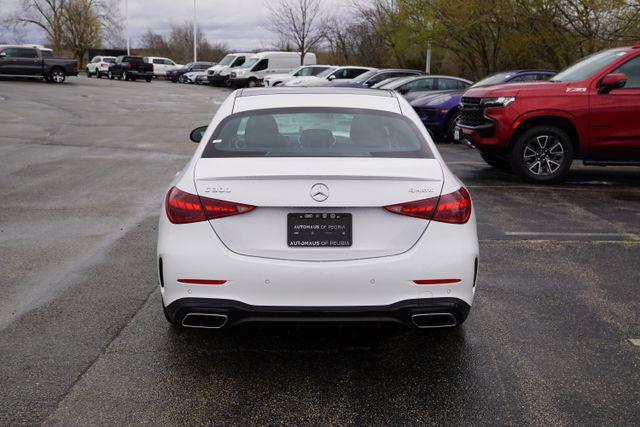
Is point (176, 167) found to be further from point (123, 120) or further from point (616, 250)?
point (123, 120)

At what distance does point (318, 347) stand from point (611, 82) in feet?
23.8

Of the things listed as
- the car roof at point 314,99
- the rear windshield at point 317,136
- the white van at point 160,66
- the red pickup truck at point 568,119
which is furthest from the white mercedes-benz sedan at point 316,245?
the white van at point 160,66

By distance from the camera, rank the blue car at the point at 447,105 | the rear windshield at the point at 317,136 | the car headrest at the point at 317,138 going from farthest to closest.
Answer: the blue car at the point at 447,105
the car headrest at the point at 317,138
the rear windshield at the point at 317,136

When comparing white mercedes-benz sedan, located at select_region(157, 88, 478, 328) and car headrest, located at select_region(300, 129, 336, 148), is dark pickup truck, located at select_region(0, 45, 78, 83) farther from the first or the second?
white mercedes-benz sedan, located at select_region(157, 88, 478, 328)

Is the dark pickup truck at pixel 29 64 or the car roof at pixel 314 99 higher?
the car roof at pixel 314 99

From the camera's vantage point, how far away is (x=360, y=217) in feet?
11.9

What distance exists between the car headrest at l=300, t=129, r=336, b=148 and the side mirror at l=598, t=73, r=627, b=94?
6.66m

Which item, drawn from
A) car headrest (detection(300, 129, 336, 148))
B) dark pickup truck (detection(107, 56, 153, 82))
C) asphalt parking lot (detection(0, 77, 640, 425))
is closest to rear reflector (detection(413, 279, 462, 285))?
asphalt parking lot (detection(0, 77, 640, 425))

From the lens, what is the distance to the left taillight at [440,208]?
3660mm

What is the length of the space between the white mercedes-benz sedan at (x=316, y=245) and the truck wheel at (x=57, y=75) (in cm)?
3819

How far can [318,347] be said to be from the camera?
430 centimetres

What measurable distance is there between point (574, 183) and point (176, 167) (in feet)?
21.0

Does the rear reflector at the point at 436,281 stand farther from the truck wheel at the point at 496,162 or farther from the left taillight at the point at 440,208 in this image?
the truck wheel at the point at 496,162

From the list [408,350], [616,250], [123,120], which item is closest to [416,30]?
[123,120]
